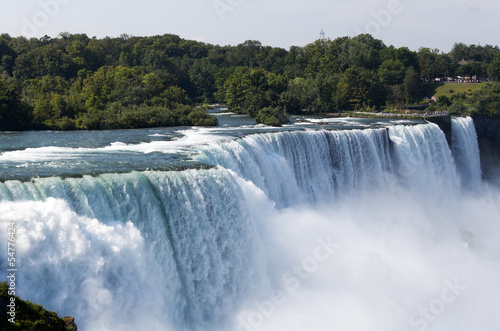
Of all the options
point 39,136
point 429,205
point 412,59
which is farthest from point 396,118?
point 412,59

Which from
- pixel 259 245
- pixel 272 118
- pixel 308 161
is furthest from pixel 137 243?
pixel 272 118

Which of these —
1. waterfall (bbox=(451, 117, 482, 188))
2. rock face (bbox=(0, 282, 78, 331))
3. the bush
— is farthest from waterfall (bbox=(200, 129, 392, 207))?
the bush

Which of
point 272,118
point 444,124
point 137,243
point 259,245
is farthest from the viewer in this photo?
point 272,118

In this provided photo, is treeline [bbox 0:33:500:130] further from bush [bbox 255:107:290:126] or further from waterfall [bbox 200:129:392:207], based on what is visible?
waterfall [bbox 200:129:392:207]

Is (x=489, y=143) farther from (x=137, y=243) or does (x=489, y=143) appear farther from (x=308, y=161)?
(x=137, y=243)

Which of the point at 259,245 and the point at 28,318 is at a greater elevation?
the point at 28,318

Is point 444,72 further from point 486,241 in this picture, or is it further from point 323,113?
point 486,241
